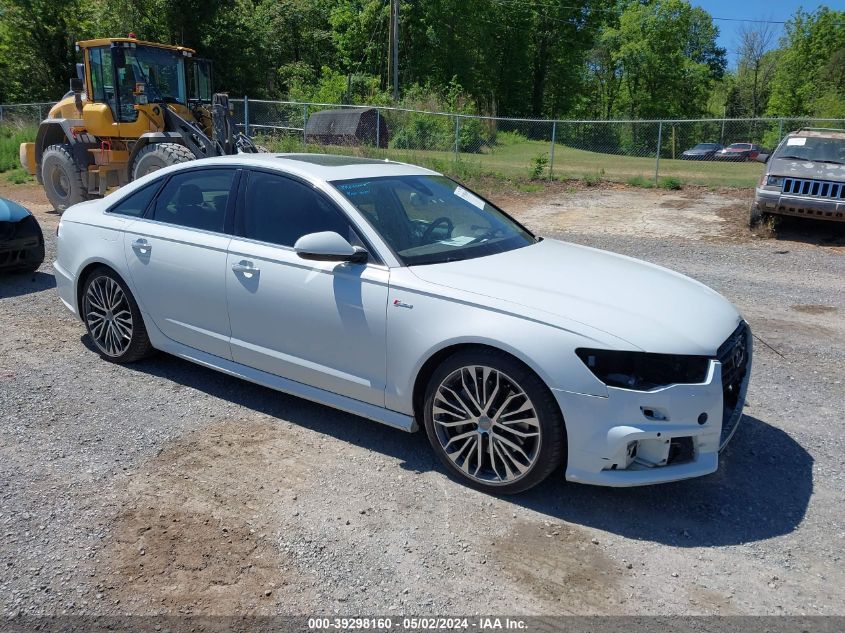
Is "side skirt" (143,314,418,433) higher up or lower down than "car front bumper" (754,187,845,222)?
lower down

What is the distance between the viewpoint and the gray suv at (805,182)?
447 inches

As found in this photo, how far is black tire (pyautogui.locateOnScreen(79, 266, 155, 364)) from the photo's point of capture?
5305 millimetres

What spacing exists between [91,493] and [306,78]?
40.2m

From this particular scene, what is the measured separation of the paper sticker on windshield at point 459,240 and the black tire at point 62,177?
11.3 meters

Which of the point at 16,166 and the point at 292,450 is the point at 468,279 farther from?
the point at 16,166

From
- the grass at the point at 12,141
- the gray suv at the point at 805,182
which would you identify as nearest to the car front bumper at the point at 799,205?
the gray suv at the point at 805,182

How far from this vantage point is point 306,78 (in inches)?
1614

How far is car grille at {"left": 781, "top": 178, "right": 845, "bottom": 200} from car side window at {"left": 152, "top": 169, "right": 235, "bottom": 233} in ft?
32.6

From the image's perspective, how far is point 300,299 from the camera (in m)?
4.28

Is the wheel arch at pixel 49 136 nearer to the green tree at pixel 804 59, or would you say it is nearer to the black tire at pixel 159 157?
the black tire at pixel 159 157

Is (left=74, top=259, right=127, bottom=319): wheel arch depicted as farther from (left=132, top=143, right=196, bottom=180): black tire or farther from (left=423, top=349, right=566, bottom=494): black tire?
(left=132, top=143, right=196, bottom=180): black tire

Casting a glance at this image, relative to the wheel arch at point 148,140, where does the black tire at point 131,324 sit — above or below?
below

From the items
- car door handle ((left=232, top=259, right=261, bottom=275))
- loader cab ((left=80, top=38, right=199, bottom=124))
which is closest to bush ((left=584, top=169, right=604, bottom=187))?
loader cab ((left=80, top=38, right=199, bottom=124))

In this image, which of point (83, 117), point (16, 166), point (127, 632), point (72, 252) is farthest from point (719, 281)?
point (16, 166)
